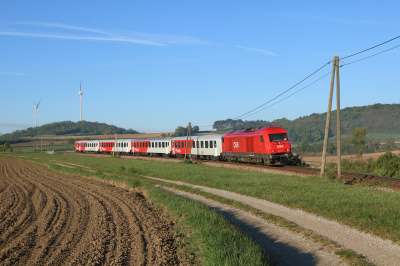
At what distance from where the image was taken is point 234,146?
3575 cm

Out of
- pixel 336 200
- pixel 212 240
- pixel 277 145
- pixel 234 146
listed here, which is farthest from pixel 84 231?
pixel 234 146

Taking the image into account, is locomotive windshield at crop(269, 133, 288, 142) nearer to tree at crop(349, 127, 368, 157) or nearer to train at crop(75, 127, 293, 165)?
train at crop(75, 127, 293, 165)

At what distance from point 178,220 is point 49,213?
5.78 metres

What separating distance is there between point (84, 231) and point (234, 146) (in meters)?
26.2

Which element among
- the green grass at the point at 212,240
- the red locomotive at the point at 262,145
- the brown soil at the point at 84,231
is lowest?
the brown soil at the point at 84,231

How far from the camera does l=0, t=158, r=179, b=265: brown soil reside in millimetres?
8062

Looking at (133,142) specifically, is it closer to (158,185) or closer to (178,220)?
(158,185)

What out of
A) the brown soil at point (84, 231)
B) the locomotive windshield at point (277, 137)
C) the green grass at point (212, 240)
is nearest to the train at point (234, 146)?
the locomotive windshield at point (277, 137)

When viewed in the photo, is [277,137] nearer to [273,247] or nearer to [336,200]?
[336,200]

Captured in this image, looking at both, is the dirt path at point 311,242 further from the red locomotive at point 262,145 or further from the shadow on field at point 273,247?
the red locomotive at point 262,145

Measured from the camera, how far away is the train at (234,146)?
96.9 ft

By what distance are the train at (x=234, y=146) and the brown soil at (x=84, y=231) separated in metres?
16.0

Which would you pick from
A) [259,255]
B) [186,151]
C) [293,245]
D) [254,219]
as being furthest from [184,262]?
[186,151]

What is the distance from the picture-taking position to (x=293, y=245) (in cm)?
847
